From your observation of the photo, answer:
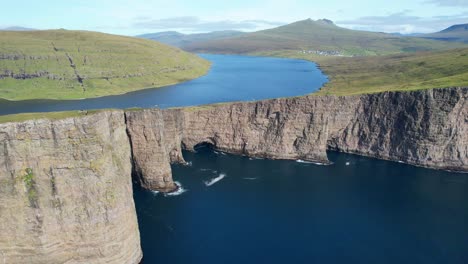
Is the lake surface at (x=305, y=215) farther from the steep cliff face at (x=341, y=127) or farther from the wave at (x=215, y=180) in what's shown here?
the steep cliff face at (x=341, y=127)

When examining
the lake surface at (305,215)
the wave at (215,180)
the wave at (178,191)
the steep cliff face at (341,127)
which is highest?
the steep cliff face at (341,127)

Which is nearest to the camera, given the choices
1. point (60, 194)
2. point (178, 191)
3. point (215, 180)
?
point (60, 194)

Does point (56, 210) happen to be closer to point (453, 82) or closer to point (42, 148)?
point (42, 148)

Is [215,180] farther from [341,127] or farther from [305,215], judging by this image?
[341,127]

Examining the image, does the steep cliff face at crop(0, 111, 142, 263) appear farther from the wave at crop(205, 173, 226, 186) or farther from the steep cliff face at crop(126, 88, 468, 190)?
the steep cliff face at crop(126, 88, 468, 190)

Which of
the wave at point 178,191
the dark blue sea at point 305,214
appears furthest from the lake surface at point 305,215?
the wave at point 178,191

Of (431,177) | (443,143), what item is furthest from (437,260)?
(443,143)

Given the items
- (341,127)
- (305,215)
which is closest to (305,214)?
(305,215)
